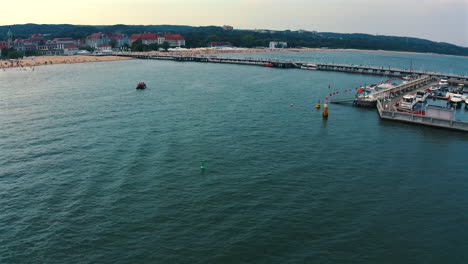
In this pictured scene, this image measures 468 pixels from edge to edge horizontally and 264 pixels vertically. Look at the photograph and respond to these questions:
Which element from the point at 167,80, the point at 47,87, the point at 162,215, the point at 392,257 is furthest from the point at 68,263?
the point at 167,80

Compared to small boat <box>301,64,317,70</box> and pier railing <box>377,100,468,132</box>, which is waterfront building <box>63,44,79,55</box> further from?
pier railing <box>377,100,468,132</box>

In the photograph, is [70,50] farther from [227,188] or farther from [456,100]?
[227,188]

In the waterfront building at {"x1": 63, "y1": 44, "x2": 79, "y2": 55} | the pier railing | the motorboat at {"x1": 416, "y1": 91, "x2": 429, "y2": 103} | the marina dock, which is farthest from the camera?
the waterfront building at {"x1": 63, "y1": 44, "x2": 79, "y2": 55}

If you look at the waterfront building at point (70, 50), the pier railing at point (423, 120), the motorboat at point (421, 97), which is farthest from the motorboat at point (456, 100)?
the waterfront building at point (70, 50)

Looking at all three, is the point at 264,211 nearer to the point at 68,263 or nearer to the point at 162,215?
the point at 162,215

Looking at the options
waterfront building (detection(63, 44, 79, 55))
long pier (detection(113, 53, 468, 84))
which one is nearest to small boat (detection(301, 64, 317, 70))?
long pier (detection(113, 53, 468, 84))

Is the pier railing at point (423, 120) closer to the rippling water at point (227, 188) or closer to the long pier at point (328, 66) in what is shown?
the rippling water at point (227, 188)
